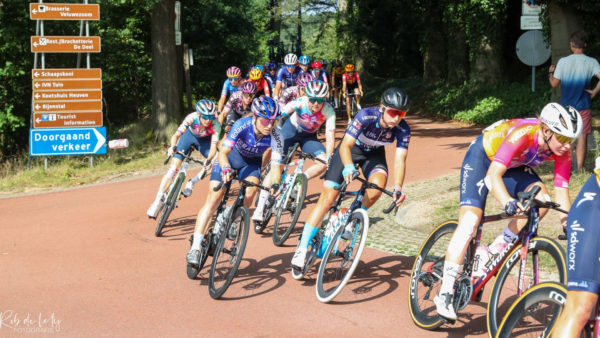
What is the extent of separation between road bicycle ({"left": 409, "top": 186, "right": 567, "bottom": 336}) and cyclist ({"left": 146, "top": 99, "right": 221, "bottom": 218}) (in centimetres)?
470

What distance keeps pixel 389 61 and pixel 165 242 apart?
34.3 meters

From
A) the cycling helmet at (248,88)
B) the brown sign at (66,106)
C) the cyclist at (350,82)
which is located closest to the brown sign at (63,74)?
the brown sign at (66,106)

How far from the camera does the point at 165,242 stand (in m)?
9.41

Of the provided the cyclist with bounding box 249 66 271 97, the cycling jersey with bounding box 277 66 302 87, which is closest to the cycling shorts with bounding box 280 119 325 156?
the cyclist with bounding box 249 66 271 97

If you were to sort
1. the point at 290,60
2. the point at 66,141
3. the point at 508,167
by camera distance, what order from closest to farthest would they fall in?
the point at 508,167 → the point at 66,141 → the point at 290,60

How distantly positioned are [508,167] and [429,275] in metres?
1.20

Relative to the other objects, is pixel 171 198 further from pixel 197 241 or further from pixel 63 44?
pixel 63 44

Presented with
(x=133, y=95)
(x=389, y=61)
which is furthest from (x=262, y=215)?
(x=389, y=61)

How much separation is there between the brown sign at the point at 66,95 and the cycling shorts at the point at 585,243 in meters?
15.7

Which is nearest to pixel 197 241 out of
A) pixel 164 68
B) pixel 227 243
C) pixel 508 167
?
pixel 227 243

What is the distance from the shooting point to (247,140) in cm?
768

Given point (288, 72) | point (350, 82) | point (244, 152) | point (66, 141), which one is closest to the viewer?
point (244, 152)

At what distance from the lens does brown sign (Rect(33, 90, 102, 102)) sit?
1720 cm

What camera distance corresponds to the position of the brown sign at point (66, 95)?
17.2m
